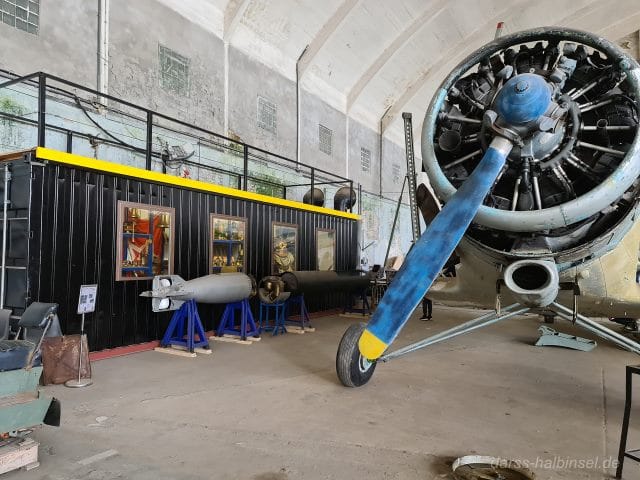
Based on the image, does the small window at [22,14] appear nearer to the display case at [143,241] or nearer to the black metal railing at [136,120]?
the black metal railing at [136,120]

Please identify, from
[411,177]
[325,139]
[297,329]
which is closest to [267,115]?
[325,139]

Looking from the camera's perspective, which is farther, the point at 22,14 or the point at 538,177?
the point at 22,14

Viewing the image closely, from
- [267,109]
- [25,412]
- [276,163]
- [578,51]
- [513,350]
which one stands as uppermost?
[267,109]

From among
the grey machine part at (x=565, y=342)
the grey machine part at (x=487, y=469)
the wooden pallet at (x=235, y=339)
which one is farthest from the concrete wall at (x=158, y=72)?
the grey machine part at (x=565, y=342)

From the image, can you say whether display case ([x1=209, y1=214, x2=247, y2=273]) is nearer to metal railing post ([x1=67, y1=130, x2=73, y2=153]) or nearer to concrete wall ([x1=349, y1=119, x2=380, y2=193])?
metal railing post ([x1=67, y1=130, x2=73, y2=153])

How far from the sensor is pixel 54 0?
738cm

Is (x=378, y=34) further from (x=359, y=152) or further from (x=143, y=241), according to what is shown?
(x=143, y=241)

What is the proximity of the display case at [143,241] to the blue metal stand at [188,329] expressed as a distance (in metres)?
0.75

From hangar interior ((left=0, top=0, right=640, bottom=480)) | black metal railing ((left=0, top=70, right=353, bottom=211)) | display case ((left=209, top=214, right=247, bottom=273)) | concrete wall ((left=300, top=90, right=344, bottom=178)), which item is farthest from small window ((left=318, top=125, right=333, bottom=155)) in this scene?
display case ((left=209, top=214, right=247, bottom=273))

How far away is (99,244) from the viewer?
19.8ft

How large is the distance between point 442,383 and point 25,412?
3899mm

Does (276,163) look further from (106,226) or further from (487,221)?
(487,221)

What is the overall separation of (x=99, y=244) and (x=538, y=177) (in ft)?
17.5

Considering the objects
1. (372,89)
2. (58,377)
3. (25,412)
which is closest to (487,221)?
(25,412)
